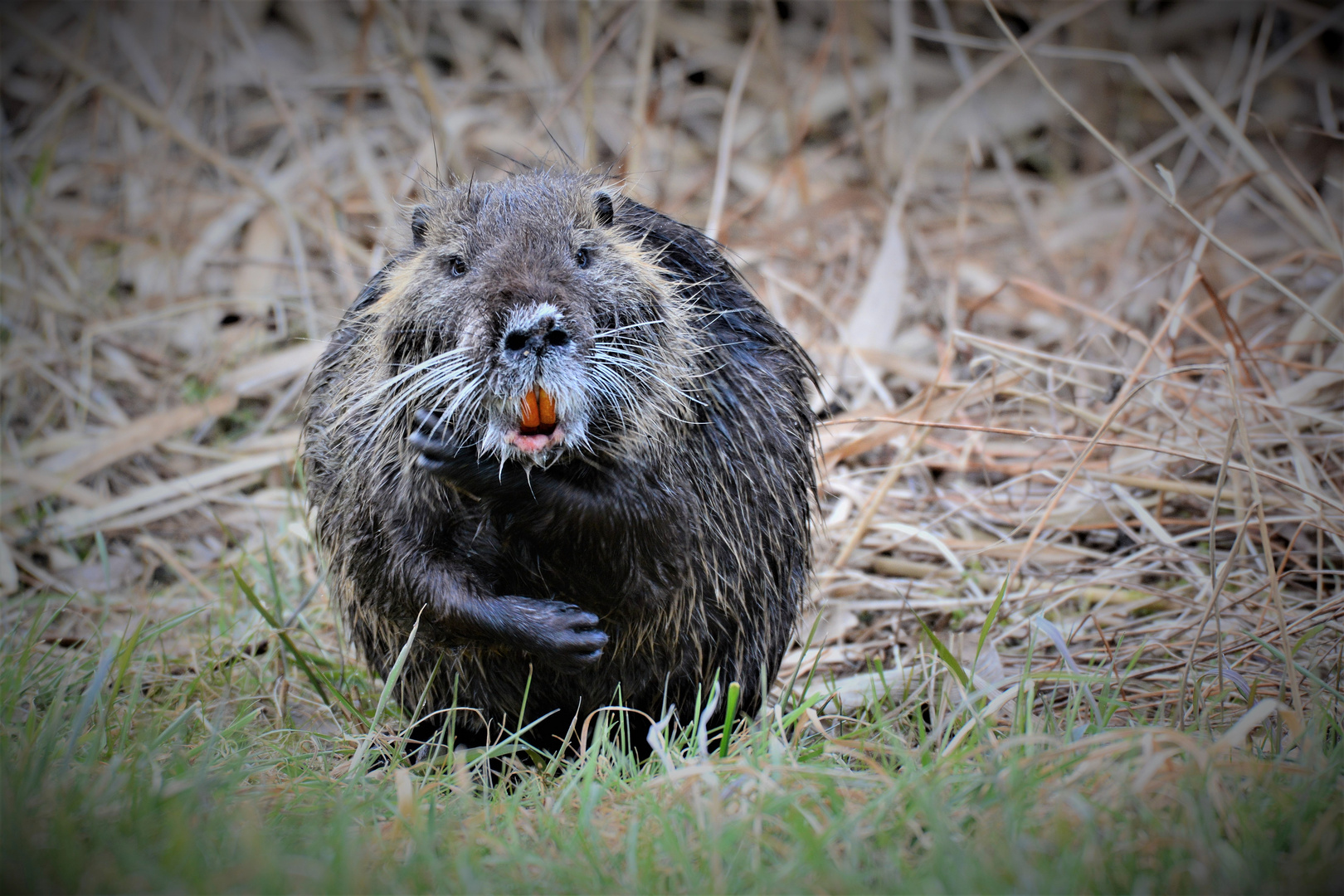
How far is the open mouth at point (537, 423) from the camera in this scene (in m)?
2.31

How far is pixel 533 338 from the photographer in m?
2.24

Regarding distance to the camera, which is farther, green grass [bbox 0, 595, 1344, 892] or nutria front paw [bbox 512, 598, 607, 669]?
nutria front paw [bbox 512, 598, 607, 669]

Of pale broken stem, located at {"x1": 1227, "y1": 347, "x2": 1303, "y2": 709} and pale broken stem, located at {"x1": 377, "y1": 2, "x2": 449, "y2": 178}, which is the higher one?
pale broken stem, located at {"x1": 377, "y1": 2, "x2": 449, "y2": 178}

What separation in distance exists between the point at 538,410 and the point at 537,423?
0.10ft

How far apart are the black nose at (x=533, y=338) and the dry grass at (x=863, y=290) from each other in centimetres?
101

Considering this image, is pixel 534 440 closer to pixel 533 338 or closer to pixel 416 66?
pixel 533 338

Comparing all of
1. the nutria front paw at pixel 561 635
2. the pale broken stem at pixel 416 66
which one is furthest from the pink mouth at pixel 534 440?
the pale broken stem at pixel 416 66

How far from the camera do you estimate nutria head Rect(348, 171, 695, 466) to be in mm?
2287

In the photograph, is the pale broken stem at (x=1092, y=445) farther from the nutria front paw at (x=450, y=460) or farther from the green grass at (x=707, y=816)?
the nutria front paw at (x=450, y=460)

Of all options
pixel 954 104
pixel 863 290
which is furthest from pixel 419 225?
pixel 863 290

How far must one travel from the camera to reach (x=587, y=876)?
1718mm

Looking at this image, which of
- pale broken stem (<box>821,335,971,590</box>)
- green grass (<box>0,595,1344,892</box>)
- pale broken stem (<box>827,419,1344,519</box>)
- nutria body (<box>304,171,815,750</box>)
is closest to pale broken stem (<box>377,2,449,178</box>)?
nutria body (<box>304,171,815,750</box>)

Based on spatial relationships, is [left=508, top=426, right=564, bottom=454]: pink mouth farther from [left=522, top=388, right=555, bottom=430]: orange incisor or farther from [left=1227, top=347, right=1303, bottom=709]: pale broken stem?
[left=1227, top=347, right=1303, bottom=709]: pale broken stem

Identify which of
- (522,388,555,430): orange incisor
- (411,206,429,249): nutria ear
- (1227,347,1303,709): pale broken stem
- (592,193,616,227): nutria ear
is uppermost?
(592,193,616,227): nutria ear
